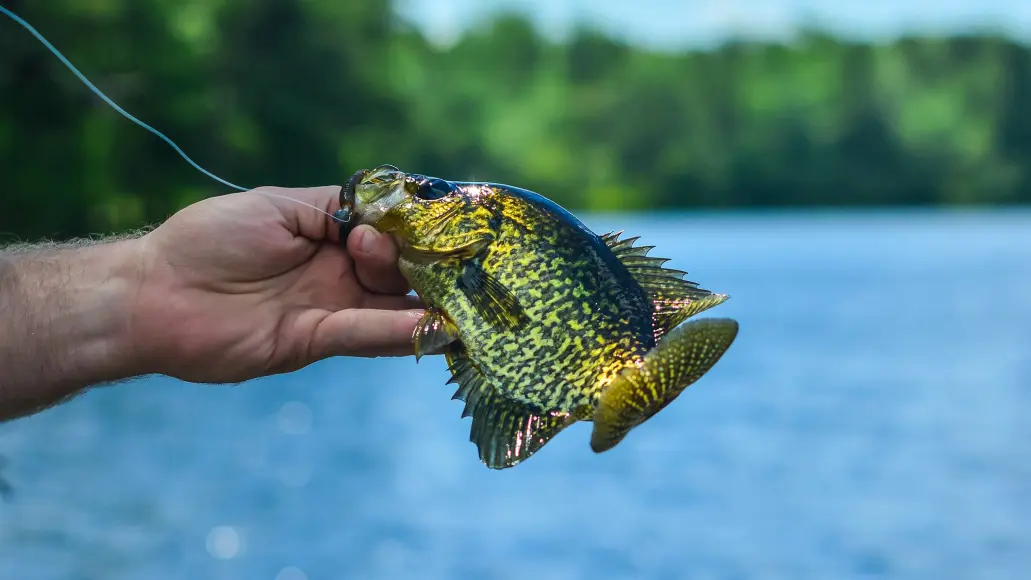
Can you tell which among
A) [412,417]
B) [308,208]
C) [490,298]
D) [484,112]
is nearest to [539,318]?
[490,298]

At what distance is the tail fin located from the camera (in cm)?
282

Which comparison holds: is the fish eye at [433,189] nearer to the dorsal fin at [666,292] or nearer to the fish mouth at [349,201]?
the fish mouth at [349,201]

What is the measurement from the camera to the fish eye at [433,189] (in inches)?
130

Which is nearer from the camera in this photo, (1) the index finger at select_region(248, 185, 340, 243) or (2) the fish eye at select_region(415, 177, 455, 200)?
(2) the fish eye at select_region(415, 177, 455, 200)

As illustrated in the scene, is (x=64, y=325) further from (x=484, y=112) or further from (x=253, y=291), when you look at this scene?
(x=484, y=112)

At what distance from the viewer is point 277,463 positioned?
77.0ft

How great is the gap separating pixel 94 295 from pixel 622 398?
2011 mm

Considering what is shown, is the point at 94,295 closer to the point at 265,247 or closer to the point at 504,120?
the point at 265,247

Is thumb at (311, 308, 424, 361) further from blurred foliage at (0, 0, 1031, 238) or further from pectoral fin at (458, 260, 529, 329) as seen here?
blurred foliage at (0, 0, 1031, 238)

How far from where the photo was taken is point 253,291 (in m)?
3.87

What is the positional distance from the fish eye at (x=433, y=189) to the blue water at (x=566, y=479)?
598 inches

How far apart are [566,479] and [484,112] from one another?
3222cm

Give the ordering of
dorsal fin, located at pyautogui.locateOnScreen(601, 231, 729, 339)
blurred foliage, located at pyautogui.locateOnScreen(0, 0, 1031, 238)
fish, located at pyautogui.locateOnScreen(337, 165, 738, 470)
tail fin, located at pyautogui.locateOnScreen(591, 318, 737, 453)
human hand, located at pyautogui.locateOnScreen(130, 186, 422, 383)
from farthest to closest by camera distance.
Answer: blurred foliage, located at pyautogui.locateOnScreen(0, 0, 1031, 238) < human hand, located at pyautogui.locateOnScreen(130, 186, 422, 383) < dorsal fin, located at pyautogui.locateOnScreen(601, 231, 729, 339) < fish, located at pyautogui.locateOnScreen(337, 165, 738, 470) < tail fin, located at pyautogui.locateOnScreen(591, 318, 737, 453)

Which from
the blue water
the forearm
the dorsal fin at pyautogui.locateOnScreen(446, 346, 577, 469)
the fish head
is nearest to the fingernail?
the fish head
